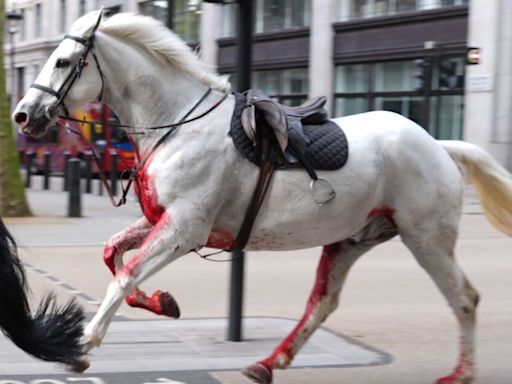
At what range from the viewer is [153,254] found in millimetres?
4641

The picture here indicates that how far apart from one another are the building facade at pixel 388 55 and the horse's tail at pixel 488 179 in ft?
56.2

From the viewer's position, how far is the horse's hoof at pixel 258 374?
5.06 meters

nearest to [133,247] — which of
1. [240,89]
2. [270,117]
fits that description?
[270,117]

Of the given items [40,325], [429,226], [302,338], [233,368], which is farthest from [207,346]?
[40,325]

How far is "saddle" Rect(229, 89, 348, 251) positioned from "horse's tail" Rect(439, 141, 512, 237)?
93cm

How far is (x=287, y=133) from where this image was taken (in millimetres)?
4883

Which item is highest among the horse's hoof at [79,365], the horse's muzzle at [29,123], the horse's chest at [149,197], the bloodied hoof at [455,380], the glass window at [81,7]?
the glass window at [81,7]

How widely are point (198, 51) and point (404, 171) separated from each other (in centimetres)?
141

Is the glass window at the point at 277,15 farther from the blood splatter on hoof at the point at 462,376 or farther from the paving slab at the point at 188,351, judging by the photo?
the blood splatter on hoof at the point at 462,376

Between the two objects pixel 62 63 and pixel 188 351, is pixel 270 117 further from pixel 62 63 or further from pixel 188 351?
pixel 188 351

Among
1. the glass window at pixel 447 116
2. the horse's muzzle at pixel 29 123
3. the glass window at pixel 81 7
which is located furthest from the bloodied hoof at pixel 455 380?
the glass window at pixel 81 7

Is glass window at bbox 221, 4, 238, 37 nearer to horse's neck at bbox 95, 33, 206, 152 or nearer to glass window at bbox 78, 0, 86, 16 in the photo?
glass window at bbox 78, 0, 86, 16

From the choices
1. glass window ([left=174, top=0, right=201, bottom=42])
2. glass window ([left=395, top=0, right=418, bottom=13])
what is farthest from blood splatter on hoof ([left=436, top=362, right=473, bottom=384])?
glass window ([left=174, top=0, right=201, bottom=42])

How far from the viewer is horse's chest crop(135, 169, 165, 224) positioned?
4.73 meters
